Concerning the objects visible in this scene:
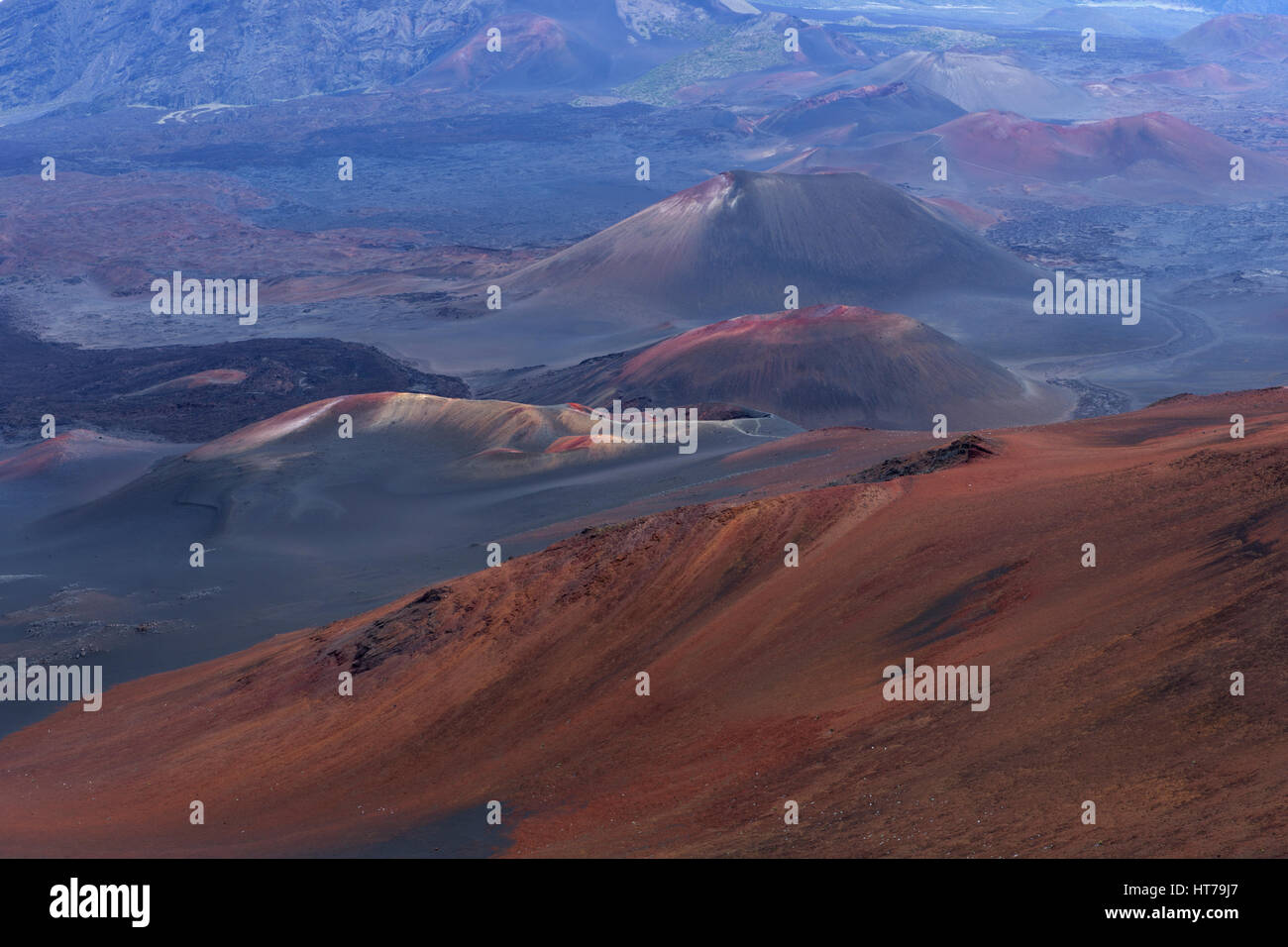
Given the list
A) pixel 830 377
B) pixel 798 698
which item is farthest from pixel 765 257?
pixel 798 698

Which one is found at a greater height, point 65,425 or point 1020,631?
point 65,425

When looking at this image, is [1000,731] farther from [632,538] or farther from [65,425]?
[65,425]

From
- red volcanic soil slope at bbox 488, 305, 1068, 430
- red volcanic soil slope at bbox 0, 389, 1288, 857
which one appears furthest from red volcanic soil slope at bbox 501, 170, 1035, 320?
red volcanic soil slope at bbox 0, 389, 1288, 857

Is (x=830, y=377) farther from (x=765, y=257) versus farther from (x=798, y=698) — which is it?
(x=798, y=698)

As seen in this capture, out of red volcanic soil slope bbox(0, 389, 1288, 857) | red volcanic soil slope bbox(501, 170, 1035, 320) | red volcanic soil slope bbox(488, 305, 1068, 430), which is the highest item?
red volcanic soil slope bbox(501, 170, 1035, 320)

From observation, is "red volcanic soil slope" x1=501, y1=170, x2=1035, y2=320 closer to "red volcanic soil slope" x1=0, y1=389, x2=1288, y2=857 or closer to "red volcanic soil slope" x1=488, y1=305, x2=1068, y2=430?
"red volcanic soil slope" x1=488, y1=305, x2=1068, y2=430

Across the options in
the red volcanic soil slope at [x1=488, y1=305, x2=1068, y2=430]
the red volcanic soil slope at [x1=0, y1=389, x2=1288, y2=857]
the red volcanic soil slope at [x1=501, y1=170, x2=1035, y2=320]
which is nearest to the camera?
the red volcanic soil slope at [x1=0, y1=389, x2=1288, y2=857]

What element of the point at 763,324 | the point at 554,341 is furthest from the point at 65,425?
the point at 763,324
